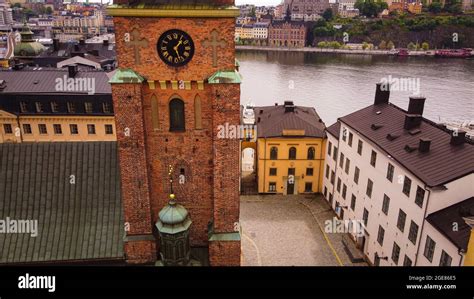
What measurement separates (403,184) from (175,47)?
20472mm

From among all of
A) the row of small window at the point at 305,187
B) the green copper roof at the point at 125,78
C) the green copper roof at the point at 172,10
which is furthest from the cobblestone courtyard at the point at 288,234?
the green copper roof at the point at 172,10

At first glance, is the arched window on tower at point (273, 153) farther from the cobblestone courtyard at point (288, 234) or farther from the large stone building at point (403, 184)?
the large stone building at point (403, 184)

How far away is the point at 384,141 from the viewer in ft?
108

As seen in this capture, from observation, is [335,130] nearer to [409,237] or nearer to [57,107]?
[409,237]

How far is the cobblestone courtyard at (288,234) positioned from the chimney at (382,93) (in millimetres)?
12668

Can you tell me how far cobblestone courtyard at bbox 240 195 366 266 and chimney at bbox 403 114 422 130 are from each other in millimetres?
12276

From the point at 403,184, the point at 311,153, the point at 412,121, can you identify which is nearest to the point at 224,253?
the point at 403,184

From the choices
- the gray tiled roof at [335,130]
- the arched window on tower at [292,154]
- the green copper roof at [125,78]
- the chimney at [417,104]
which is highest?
the green copper roof at [125,78]

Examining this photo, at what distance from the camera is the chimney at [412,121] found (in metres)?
32.9

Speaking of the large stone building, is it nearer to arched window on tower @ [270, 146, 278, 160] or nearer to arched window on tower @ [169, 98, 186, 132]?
arched window on tower @ [270, 146, 278, 160]

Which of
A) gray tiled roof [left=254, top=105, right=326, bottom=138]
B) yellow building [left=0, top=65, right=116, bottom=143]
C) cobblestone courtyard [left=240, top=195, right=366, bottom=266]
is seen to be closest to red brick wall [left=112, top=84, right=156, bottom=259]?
cobblestone courtyard [left=240, top=195, right=366, bottom=266]

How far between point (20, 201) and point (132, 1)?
37.9 feet

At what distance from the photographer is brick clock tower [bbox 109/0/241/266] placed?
1605cm

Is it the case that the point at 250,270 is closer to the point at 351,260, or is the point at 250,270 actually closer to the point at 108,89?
the point at 351,260
